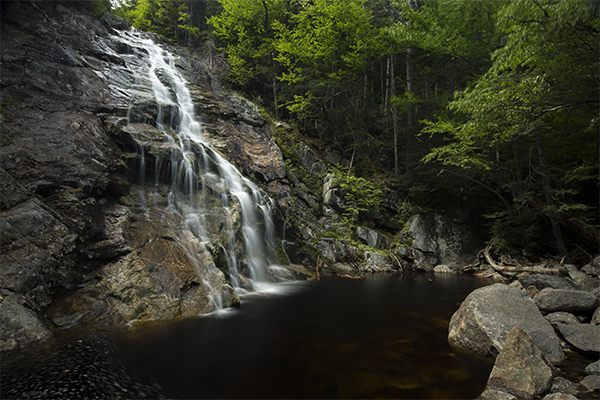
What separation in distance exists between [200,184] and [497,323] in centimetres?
892

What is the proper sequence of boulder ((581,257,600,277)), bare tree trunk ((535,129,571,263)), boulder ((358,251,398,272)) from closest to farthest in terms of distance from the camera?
boulder ((581,257,600,277)) → bare tree trunk ((535,129,571,263)) → boulder ((358,251,398,272))

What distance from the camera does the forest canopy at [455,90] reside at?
196 inches

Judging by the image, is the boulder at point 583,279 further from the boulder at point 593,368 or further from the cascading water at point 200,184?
the cascading water at point 200,184

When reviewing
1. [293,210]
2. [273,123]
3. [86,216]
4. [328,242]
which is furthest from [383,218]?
[86,216]

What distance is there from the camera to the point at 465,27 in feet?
45.6

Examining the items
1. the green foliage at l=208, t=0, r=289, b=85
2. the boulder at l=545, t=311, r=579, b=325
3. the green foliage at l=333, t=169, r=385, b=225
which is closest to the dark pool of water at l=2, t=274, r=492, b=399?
the boulder at l=545, t=311, r=579, b=325

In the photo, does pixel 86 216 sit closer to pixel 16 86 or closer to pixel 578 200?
pixel 16 86

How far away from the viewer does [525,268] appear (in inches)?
367

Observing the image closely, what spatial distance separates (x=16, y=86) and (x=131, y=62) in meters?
6.77

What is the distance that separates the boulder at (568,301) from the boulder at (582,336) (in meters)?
0.73

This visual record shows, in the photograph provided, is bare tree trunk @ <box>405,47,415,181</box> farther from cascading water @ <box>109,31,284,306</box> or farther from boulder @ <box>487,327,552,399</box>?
boulder @ <box>487,327,552,399</box>

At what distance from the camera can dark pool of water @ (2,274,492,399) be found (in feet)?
9.73

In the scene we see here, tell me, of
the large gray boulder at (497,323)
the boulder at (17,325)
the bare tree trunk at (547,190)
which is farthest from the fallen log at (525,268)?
the boulder at (17,325)

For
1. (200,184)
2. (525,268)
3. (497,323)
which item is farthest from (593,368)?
(200,184)
